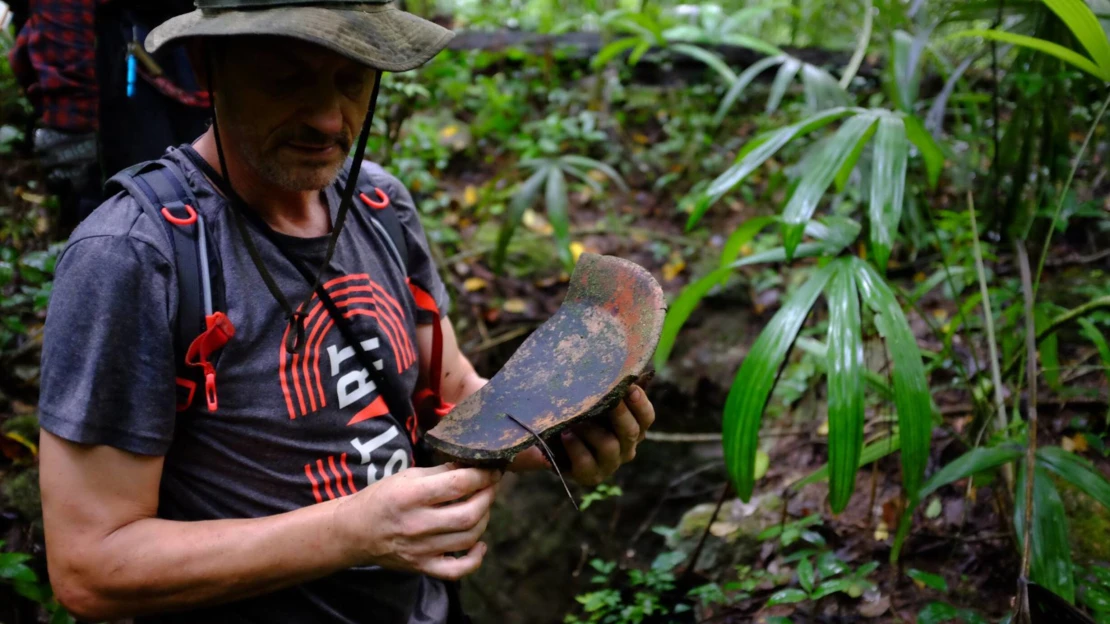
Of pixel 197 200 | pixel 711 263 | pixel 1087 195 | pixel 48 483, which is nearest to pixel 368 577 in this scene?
pixel 48 483

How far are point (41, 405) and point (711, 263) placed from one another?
3.43 metres

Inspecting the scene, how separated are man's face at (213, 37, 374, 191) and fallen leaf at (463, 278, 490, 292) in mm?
2549

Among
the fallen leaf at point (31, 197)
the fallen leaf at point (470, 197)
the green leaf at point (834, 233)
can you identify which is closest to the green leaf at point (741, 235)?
the green leaf at point (834, 233)

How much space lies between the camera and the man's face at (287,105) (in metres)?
1.13

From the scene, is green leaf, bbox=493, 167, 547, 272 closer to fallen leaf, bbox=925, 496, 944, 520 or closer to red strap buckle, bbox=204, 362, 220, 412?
fallen leaf, bbox=925, 496, 944, 520

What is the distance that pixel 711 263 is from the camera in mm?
4062

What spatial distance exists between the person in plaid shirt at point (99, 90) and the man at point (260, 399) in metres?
0.81

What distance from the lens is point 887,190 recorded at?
168 cm

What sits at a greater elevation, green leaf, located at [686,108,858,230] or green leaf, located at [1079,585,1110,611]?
green leaf, located at [686,108,858,230]

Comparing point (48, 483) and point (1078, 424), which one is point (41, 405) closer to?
point (48, 483)

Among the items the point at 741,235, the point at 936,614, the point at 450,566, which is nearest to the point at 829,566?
the point at 936,614

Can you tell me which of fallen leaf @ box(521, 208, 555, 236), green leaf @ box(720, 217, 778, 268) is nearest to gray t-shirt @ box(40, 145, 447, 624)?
green leaf @ box(720, 217, 778, 268)

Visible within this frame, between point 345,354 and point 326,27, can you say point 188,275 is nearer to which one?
point 345,354

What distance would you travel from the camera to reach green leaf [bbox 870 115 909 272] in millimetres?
1643
